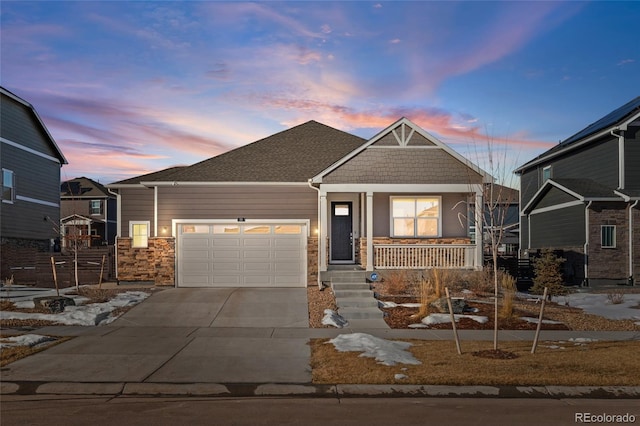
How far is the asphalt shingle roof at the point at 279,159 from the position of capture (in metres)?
21.5

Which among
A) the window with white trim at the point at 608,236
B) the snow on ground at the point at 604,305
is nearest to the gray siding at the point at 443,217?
the snow on ground at the point at 604,305

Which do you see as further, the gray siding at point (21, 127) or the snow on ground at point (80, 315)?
the gray siding at point (21, 127)

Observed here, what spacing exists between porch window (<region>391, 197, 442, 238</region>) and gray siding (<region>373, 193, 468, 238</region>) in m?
0.27

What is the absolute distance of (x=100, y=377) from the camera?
8.77 meters

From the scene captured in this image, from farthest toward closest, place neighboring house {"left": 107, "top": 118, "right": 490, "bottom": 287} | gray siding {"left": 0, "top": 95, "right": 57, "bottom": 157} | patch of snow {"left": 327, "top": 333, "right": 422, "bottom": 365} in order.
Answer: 1. gray siding {"left": 0, "top": 95, "right": 57, "bottom": 157}
2. neighboring house {"left": 107, "top": 118, "right": 490, "bottom": 287}
3. patch of snow {"left": 327, "top": 333, "right": 422, "bottom": 365}

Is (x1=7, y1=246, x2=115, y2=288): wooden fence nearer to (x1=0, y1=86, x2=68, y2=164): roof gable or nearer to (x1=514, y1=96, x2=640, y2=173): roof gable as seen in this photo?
(x1=0, y1=86, x2=68, y2=164): roof gable

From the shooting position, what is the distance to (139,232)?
23875mm

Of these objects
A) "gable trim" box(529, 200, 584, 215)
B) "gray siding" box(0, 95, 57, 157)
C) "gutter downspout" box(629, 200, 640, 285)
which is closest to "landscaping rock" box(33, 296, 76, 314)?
"gray siding" box(0, 95, 57, 157)

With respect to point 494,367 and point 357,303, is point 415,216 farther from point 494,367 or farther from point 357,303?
point 494,367

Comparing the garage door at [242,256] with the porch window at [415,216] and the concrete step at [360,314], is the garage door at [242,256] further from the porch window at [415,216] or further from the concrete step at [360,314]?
the concrete step at [360,314]

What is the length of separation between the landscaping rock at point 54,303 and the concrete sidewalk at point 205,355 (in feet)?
5.46

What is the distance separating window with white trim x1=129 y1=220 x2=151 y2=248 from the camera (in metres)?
23.7

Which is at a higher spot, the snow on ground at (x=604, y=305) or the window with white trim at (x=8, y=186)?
the window with white trim at (x=8, y=186)

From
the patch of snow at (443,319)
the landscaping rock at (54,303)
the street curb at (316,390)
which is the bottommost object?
the street curb at (316,390)
